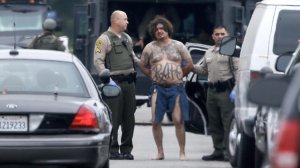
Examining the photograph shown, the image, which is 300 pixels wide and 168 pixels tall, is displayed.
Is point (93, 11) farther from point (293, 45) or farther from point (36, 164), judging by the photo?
point (36, 164)

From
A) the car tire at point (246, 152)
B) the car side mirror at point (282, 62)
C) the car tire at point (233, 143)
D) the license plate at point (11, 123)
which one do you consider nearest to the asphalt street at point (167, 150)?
the car tire at point (233, 143)

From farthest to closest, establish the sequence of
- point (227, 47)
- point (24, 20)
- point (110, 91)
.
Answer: point (24, 20), point (227, 47), point (110, 91)

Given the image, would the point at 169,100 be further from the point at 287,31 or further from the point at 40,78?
the point at 40,78

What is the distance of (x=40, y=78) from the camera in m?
12.8

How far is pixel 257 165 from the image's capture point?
1270cm

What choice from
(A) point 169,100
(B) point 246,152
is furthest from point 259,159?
(A) point 169,100

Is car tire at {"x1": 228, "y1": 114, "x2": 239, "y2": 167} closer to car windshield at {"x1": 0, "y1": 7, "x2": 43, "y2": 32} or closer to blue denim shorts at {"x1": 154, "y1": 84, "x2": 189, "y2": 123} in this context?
blue denim shorts at {"x1": 154, "y1": 84, "x2": 189, "y2": 123}

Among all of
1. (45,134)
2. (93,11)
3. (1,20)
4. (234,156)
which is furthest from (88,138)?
(1,20)

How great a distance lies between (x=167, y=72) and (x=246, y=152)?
3248 millimetres

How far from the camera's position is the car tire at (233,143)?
14.6 metres

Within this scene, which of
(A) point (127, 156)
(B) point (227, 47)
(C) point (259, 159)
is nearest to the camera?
(C) point (259, 159)

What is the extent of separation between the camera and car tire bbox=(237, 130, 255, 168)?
13742 millimetres

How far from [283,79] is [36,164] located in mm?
4302

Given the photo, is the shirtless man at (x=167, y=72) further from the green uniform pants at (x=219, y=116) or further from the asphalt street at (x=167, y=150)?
the asphalt street at (x=167, y=150)
